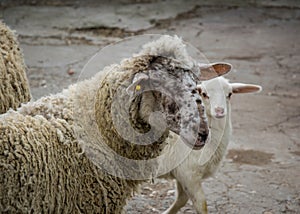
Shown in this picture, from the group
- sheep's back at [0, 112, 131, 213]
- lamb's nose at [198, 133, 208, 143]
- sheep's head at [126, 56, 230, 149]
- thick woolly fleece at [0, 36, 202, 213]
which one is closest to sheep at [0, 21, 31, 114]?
thick woolly fleece at [0, 36, 202, 213]

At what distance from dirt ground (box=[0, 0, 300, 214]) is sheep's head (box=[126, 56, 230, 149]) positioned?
1441 millimetres

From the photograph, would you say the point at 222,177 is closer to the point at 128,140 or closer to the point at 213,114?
the point at 213,114

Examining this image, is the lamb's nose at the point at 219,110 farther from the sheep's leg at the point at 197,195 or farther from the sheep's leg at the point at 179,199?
the sheep's leg at the point at 179,199

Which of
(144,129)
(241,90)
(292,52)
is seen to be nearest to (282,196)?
(241,90)

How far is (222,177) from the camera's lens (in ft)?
15.4

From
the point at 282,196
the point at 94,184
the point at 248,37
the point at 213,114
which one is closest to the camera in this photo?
the point at 94,184

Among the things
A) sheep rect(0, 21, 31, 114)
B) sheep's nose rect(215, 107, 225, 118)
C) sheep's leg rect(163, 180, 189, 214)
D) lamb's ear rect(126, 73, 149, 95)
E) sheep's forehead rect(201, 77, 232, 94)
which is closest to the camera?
lamb's ear rect(126, 73, 149, 95)

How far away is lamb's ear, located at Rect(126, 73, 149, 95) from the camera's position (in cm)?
281

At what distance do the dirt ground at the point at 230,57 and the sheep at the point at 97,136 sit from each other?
48.6 inches

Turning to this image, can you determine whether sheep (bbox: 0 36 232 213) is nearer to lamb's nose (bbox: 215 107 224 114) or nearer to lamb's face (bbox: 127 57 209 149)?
lamb's face (bbox: 127 57 209 149)

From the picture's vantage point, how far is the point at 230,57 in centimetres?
753

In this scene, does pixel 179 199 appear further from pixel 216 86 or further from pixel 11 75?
pixel 11 75

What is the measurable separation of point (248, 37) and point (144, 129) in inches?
223

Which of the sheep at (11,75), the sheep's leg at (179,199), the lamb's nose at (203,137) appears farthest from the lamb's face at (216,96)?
the sheep at (11,75)
